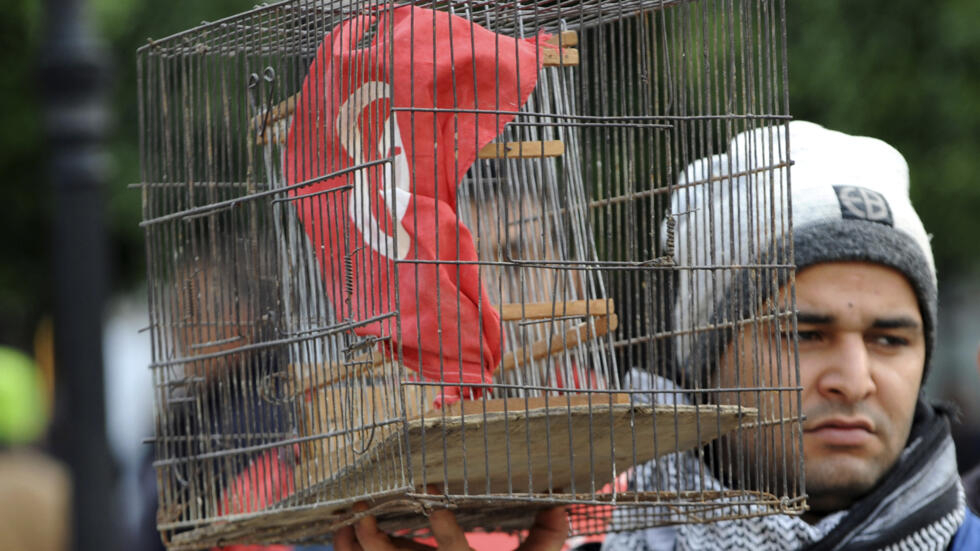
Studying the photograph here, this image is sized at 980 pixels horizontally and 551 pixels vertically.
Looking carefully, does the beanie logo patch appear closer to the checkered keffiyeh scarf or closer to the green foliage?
the checkered keffiyeh scarf

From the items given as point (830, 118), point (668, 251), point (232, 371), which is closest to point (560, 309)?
point (668, 251)

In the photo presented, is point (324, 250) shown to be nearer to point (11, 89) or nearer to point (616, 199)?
→ point (616, 199)

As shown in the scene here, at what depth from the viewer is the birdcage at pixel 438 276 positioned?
2.76m

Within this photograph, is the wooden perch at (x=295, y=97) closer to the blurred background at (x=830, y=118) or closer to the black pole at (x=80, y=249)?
the black pole at (x=80, y=249)

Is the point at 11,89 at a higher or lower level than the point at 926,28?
higher

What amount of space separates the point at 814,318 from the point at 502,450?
882mm

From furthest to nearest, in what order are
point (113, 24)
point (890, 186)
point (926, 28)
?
point (113, 24)
point (926, 28)
point (890, 186)

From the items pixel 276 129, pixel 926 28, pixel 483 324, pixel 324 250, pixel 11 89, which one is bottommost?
pixel 483 324

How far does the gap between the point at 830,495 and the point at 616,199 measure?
0.87 m

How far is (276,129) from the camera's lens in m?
3.16

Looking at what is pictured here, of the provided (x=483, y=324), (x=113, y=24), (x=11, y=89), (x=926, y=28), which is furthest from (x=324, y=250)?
(x=11, y=89)

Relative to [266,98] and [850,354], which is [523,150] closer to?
[266,98]

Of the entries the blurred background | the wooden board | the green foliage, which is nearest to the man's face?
the wooden board

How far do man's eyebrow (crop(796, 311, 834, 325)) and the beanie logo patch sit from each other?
0.82 ft
